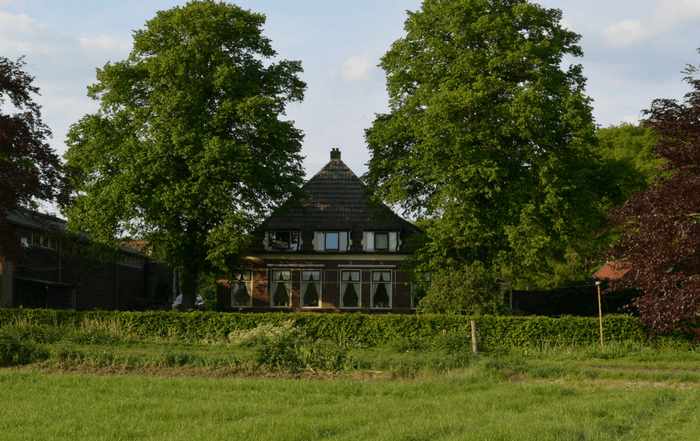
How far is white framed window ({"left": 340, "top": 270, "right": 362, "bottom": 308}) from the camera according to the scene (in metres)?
37.0

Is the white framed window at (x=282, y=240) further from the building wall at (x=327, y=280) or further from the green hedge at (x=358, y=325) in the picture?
the green hedge at (x=358, y=325)

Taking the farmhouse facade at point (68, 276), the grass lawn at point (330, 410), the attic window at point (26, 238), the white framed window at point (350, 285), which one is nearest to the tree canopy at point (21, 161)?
the farmhouse facade at point (68, 276)

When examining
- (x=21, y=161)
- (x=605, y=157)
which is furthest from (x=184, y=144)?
(x=605, y=157)

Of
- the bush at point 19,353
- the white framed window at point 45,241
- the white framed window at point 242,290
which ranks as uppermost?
the white framed window at point 45,241

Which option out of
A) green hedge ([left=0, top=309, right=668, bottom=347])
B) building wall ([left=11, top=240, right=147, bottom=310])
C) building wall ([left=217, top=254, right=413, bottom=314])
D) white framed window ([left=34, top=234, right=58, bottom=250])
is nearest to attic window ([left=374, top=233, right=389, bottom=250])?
building wall ([left=217, top=254, right=413, bottom=314])

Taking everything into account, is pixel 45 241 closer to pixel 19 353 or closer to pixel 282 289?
pixel 282 289

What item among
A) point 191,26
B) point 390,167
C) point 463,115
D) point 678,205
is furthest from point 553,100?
point 191,26

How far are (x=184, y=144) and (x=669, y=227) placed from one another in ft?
64.3

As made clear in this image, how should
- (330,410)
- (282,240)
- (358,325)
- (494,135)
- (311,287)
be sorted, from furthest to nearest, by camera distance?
1. (282,240)
2. (311,287)
3. (494,135)
4. (358,325)
5. (330,410)

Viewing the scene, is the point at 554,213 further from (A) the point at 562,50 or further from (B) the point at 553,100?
(A) the point at 562,50

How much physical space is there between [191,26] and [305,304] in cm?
1627

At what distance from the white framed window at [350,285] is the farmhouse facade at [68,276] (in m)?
11.0

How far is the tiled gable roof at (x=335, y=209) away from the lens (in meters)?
37.3

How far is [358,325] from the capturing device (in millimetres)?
23016
